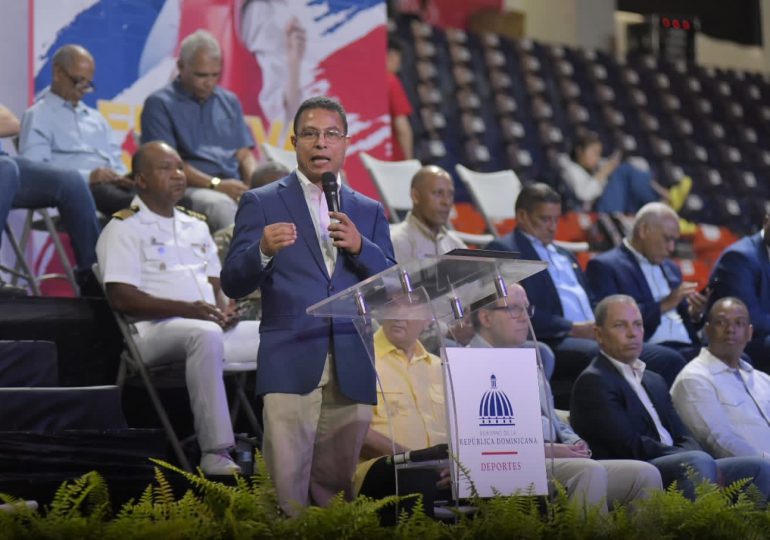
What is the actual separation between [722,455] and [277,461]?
253 cm

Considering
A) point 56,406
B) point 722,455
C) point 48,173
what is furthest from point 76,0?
point 722,455

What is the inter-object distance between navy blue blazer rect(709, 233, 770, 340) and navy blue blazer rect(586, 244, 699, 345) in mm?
206

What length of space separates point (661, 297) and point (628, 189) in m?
3.48

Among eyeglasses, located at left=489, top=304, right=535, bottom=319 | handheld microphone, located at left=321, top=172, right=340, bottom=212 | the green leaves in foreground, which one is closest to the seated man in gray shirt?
handheld microphone, located at left=321, top=172, right=340, bottom=212

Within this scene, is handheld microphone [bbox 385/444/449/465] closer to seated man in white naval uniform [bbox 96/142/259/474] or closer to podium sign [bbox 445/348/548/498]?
podium sign [bbox 445/348/548/498]

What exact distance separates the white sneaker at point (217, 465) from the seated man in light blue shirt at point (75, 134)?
71.1 inches

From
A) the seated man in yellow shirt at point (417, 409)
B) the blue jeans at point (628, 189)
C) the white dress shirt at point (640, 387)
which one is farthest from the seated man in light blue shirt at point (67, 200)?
the blue jeans at point (628, 189)

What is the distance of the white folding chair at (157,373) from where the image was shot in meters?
4.71

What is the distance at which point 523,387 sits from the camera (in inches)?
120

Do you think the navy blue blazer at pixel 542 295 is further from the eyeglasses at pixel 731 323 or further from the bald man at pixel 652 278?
the eyeglasses at pixel 731 323

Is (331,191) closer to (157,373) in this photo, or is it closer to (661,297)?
(157,373)

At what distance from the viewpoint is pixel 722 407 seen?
5.20m

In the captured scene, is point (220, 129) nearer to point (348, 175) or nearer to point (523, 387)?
point (348, 175)

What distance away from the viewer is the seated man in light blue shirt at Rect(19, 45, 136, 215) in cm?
578
